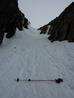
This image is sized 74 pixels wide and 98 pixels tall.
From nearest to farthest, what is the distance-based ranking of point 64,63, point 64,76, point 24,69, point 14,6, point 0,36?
point 64,76 → point 24,69 → point 64,63 → point 0,36 → point 14,6

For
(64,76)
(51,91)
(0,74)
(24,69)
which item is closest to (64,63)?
(64,76)

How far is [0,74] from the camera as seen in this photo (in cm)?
793

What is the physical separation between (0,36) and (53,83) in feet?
37.0

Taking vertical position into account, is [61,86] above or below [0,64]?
above

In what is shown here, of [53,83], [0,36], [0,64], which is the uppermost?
[53,83]

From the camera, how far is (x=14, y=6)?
18141 mm

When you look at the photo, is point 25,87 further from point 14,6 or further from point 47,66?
point 14,6

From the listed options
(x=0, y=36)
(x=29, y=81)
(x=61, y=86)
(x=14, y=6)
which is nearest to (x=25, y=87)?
(x=29, y=81)

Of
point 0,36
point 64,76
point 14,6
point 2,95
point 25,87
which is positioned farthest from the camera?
point 14,6

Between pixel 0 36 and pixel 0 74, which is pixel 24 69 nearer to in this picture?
pixel 0 74

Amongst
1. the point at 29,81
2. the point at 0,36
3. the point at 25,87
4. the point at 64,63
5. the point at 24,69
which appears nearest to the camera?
the point at 25,87

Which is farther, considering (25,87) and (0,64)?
(0,64)

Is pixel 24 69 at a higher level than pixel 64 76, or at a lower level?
lower

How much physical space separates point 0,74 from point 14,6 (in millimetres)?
12926
